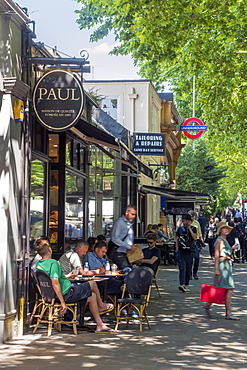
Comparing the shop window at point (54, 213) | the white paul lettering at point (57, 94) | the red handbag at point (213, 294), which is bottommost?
the red handbag at point (213, 294)

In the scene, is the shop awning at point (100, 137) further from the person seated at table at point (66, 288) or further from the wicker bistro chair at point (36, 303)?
the wicker bistro chair at point (36, 303)

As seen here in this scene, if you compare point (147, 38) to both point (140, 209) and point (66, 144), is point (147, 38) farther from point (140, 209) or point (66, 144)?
point (140, 209)

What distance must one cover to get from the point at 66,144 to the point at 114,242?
97.6 inches

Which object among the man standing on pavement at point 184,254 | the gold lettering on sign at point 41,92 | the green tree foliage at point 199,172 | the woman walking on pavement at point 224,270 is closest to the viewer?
the gold lettering on sign at point 41,92

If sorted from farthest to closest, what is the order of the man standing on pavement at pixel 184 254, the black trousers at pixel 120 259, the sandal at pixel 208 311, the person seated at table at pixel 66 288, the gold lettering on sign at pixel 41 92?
1. the man standing on pavement at pixel 184 254
2. the black trousers at pixel 120 259
3. the sandal at pixel 208 311
4. the gold lettering on sign at pixel 41 92
5. the person seated at table at pixel 66 288

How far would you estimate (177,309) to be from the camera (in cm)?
1197

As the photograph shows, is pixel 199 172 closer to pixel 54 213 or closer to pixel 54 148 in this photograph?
pixel 54 213

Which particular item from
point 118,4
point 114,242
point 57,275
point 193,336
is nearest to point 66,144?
point 114,242

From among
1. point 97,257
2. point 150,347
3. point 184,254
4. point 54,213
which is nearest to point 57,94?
point 97,257

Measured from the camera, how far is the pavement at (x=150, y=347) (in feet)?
24.2

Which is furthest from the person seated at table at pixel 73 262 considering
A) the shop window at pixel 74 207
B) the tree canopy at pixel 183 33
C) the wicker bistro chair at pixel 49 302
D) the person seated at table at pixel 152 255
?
the tree canopy at pixel 183 33

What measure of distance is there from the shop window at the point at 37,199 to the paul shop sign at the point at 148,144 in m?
9.98

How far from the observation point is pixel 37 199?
35.9ft

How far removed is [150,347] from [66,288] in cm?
158
